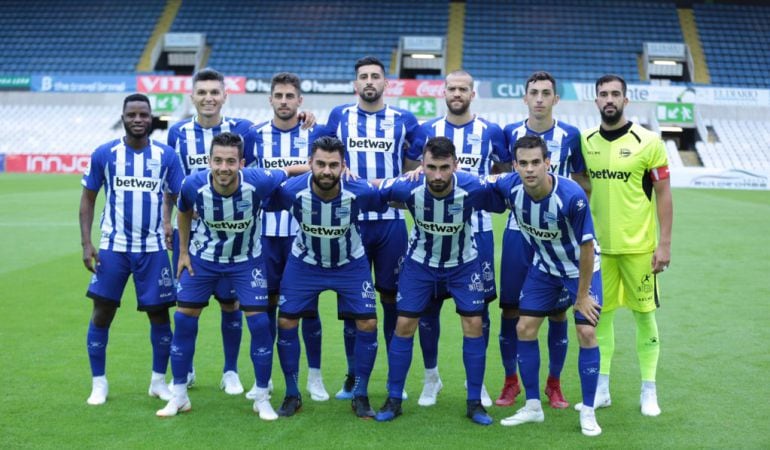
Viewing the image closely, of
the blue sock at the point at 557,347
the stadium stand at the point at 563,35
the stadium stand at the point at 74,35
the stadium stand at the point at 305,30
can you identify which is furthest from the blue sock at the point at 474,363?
the stadium stand at the point at 74,35

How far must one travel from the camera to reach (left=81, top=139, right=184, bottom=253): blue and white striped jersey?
5.16 metres

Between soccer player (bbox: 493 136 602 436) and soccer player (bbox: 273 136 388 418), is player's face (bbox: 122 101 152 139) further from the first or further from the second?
soccer player (bbox: 493 136 602 436)

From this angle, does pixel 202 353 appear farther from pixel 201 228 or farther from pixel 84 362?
pixel 201 228

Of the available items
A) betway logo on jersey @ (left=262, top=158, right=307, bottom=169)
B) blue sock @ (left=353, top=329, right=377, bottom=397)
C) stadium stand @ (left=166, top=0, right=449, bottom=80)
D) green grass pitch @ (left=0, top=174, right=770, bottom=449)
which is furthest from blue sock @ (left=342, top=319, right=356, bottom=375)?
stadium stand @ (left=166, top=0, right=449, bottom=80)

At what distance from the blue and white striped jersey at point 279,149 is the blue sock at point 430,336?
1.06m

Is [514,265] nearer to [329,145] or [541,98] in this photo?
[541,98]

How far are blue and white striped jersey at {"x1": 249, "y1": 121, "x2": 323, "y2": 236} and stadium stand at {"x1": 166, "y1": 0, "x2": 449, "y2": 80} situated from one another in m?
27.1

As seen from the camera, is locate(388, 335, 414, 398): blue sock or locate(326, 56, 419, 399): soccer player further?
locate(326, 56, 419, 399): soccer player

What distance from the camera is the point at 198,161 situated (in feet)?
18.5

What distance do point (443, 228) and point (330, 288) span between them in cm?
78

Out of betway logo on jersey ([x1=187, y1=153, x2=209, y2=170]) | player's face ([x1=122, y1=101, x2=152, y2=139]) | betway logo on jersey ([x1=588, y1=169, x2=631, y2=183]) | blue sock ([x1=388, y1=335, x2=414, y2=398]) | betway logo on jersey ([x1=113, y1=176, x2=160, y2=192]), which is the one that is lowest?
blue sock ([x1=388, y1=335, x2=414, y2=398])

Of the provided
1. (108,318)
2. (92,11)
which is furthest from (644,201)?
(92,11)

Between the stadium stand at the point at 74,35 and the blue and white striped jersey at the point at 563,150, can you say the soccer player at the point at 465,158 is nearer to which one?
the blue and white striped jersey at the point at 563,150

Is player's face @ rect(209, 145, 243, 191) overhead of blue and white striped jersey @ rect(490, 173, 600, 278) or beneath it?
overhead
